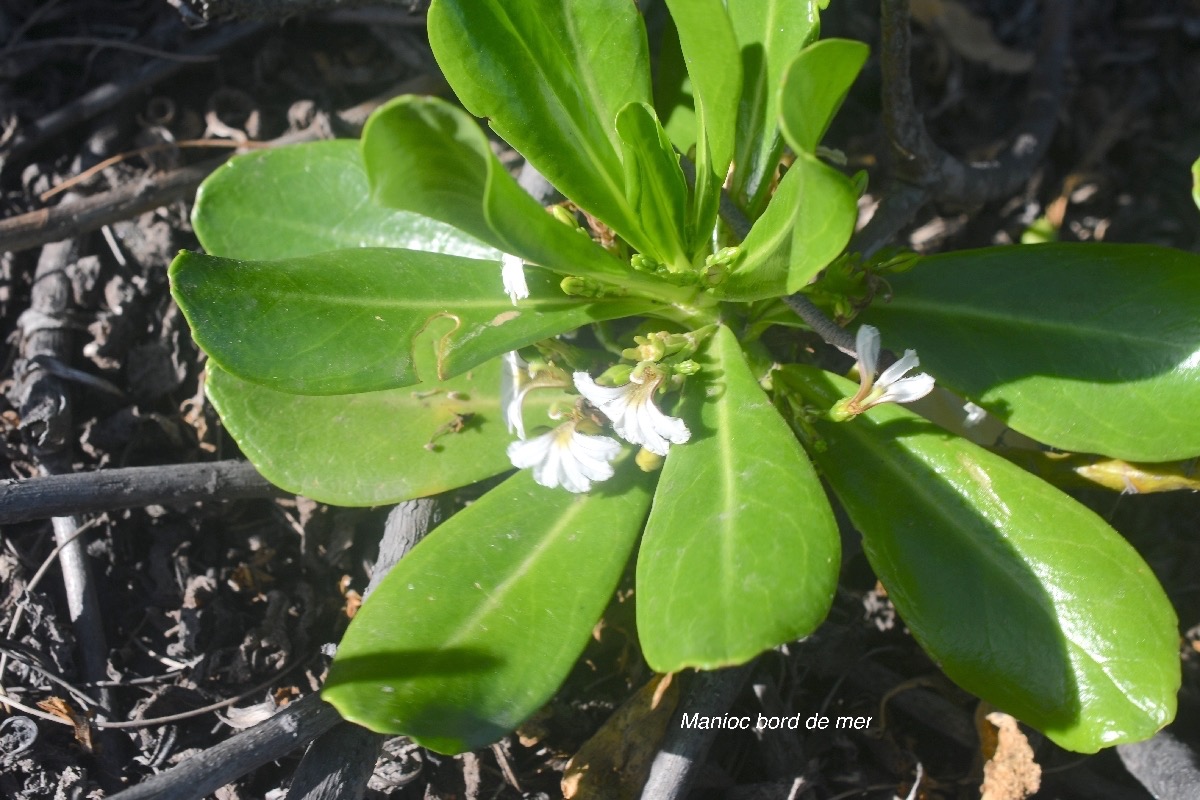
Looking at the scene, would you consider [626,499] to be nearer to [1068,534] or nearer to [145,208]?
[1068,534]

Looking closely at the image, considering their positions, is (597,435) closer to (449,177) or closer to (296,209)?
(449,177)

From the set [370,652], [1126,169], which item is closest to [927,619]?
[370,652]

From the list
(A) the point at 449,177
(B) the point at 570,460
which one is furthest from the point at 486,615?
(A) the point at 449,177

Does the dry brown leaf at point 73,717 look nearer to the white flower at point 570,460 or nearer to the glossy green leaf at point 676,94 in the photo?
the white flower at point 570,460

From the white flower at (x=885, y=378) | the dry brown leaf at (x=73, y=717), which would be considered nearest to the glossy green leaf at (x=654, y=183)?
the white flower at (x=885, y=378)

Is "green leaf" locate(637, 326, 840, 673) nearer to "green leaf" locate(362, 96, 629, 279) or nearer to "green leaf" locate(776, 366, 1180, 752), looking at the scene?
"green leaf" locate(776, 366, 1180, 752)

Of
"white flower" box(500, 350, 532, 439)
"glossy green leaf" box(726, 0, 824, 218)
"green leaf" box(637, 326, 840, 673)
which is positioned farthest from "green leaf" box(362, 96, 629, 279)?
"glossy green leaf" box(726, 0, 824, 218)
